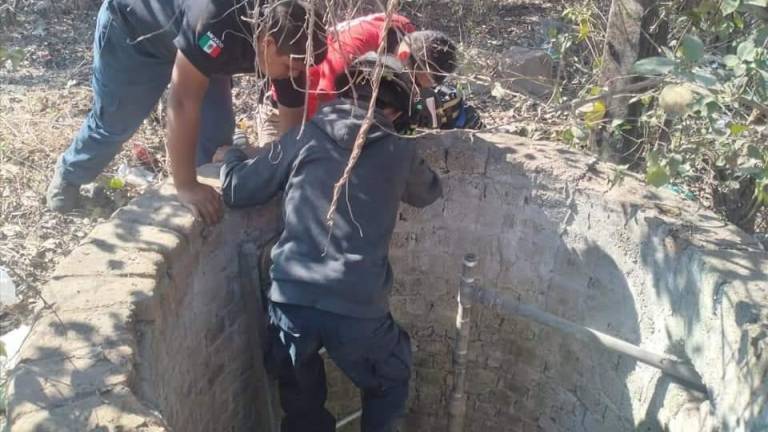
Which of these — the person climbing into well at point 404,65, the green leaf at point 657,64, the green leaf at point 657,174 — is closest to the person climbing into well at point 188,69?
the person climbing into well at point 404,65

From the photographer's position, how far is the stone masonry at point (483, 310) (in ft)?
6.46

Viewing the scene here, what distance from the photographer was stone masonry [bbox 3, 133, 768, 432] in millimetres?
1969

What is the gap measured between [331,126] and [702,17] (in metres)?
1.41

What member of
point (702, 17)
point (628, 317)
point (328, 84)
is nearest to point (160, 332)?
point (328, 84)

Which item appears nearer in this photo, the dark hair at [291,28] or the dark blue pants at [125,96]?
the dark hair at [291,28]

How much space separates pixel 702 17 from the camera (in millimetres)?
2797

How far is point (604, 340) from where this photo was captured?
263cm

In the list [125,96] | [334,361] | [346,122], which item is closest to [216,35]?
[346,122]

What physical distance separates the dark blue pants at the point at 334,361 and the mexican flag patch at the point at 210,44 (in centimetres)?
84

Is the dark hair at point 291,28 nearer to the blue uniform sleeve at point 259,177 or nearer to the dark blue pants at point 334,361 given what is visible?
the blue uniform sleeve at point 259,177

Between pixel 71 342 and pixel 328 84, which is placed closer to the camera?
pixel 71 342

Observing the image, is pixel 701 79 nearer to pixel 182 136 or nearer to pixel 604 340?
pixel 604 340

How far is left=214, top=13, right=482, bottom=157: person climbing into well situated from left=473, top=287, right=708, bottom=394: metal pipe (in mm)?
731

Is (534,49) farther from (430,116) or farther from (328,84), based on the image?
(328,84)
